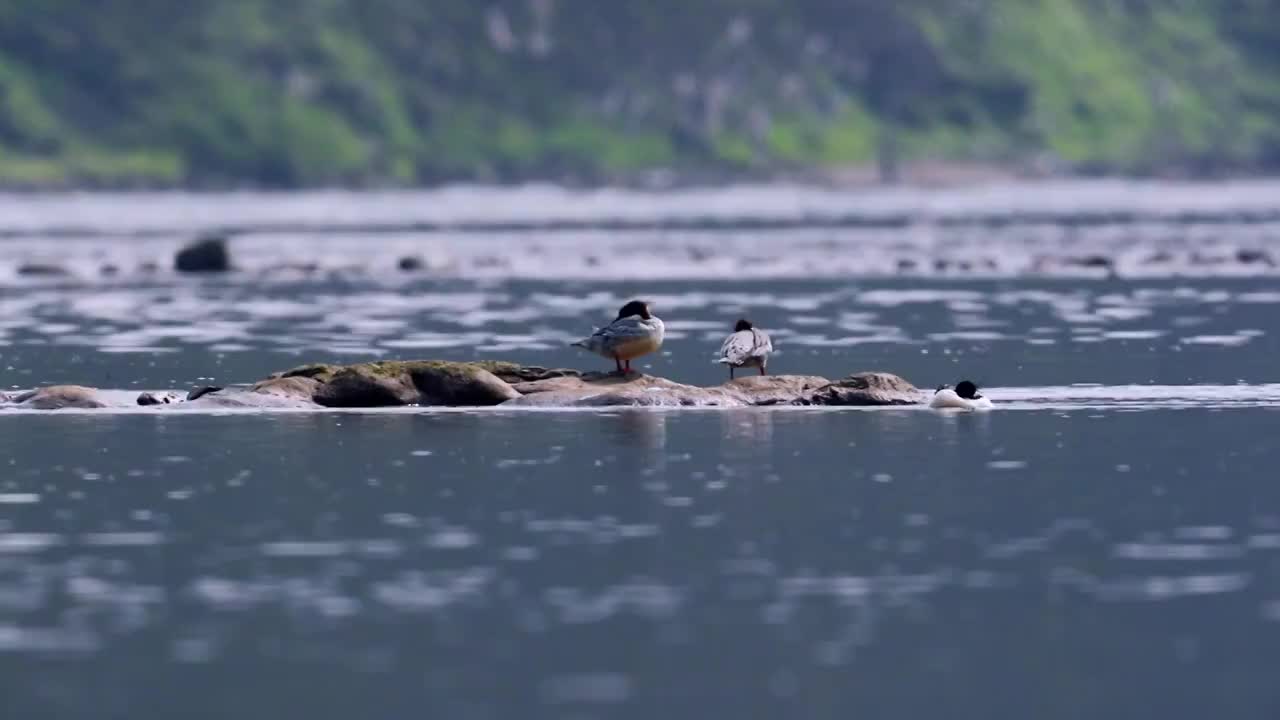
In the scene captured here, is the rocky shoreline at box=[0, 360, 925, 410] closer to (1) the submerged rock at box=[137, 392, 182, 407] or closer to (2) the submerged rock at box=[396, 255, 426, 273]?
(1) the submerged rock at box=[137, 392, 182, 407]

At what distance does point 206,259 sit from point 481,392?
206ft

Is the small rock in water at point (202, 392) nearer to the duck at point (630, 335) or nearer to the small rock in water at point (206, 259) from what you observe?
the duck at point (630, 335)

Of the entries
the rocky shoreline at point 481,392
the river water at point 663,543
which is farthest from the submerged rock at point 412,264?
the rocky shoreline at point 481,392

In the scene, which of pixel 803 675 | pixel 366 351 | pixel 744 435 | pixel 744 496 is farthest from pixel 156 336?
pixel 803 675

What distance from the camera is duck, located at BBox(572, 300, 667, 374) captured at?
135 ft

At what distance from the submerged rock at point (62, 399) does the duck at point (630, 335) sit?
722 cm

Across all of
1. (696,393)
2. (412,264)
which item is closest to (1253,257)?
(412,264)

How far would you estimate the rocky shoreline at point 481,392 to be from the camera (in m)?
41.7

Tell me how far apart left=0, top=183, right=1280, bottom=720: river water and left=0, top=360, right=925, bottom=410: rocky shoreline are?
2.62 ft

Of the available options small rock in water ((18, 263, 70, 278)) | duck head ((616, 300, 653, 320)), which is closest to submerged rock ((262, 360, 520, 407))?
duck head ((616, 300, 653, 320))

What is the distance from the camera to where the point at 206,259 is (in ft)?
339

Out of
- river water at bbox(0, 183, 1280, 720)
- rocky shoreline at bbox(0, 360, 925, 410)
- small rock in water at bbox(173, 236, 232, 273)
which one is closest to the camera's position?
river water at bbox(0, 183, 1280, 720)

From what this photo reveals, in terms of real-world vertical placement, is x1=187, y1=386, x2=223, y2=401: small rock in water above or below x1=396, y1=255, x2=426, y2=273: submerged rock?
below

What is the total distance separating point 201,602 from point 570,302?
55434mm
